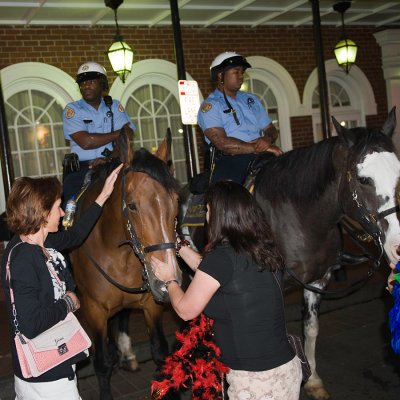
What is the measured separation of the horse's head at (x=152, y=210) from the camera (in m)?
3.14

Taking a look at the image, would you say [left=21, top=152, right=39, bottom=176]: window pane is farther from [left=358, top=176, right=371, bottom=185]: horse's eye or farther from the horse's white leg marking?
[left=358, top=176, right=371, bottom=185]: horse's eye

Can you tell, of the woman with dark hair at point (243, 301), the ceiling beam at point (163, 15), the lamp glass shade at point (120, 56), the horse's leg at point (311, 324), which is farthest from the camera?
the ceiling beam at point (163, 15)

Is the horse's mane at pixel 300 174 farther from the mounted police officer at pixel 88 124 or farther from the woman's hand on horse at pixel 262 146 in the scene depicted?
the mounted police officer at pixel 88 124

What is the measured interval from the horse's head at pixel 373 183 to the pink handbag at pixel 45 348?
2.23 meters

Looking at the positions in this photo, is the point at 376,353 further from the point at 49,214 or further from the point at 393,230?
the point at 49,214

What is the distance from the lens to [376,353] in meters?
5.31

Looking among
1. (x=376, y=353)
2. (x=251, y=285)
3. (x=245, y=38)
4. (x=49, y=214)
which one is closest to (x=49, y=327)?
(x=49, y=214)

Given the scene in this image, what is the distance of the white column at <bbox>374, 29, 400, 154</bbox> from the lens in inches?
483

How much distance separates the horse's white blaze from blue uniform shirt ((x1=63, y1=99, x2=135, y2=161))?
7.85 feet

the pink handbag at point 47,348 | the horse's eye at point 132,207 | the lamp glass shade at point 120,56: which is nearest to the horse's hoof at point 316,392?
the horse's eye at point 132,207

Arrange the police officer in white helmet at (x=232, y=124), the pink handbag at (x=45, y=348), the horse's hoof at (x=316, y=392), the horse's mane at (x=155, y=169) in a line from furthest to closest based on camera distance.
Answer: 1. the police officer in white helmet at (x=232, y=124)
2. the horse's hoof at (x=316, y=392)
3. the horse's mane at (x=155, y=169)
4. the pink handbag at (x=45, y=348)

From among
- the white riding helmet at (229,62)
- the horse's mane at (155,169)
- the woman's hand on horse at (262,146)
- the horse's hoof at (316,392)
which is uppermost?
the white riding helmet at (229,62)

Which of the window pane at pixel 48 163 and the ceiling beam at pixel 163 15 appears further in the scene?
the window pane at pixel 48 163

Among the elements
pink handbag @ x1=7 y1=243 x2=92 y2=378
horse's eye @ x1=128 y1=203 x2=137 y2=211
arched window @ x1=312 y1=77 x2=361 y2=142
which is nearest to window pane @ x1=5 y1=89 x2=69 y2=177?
arched window @ x1=312 y1=77 x2=361 y2=142
